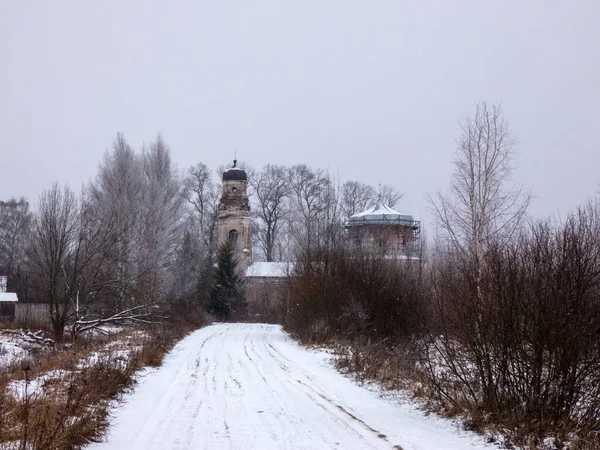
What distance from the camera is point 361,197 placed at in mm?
69812

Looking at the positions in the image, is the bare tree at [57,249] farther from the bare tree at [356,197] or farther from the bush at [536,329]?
the bare tree at [356,197]

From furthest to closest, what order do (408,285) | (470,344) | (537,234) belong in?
(408,285), (470,344), (537,234)

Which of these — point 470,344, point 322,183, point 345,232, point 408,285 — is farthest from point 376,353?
point 322,183

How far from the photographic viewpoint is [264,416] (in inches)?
394

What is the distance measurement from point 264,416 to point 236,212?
179 feet

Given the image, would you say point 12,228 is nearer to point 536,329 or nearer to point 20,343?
point 20,343

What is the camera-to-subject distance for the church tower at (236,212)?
210 feet

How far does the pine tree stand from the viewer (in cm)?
5494

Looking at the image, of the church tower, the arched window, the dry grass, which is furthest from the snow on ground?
the arched window

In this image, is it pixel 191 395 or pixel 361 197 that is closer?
pixel 191 395

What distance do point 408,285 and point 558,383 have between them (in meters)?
15.2

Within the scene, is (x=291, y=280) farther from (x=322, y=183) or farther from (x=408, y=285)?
(x=322, y=183)

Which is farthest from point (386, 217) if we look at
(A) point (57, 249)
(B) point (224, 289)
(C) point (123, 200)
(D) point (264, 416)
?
(D) point (264, 416)

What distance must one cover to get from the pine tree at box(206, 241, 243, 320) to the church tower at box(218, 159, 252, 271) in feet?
28.0
